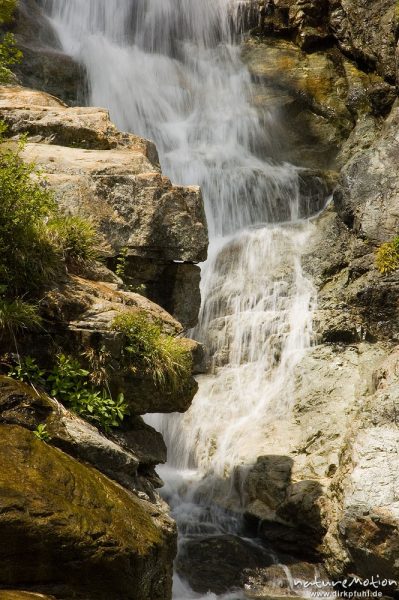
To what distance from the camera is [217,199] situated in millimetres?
19219

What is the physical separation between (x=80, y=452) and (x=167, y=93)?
18.6 metres

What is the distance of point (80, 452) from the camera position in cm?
643

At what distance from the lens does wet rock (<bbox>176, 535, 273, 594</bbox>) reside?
9609mm

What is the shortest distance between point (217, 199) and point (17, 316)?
1298 cm

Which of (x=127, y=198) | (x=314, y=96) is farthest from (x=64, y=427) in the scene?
(x=314, y=96)

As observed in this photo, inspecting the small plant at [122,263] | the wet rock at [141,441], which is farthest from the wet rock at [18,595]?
the small plant at [122,263]

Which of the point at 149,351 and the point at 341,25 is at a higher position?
the point at 341,25

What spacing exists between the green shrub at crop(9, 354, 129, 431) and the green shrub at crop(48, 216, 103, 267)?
Answer: 156 centimetres

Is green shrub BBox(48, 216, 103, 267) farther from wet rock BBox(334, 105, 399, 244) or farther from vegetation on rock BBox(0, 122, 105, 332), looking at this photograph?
wet rock BBox(334, 105, 399, 244)

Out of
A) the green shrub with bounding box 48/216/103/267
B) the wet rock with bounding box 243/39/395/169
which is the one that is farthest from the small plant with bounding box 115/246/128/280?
the wet rock with bounding box 243/39/395/169

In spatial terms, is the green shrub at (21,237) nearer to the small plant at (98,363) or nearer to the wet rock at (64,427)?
the small plant at (98,363)

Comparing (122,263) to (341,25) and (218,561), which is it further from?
(341,25)

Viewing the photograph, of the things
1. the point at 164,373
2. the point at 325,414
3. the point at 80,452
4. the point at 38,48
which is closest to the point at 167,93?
the point at 38,48

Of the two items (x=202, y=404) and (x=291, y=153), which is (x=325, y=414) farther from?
(x=291, y=153)
